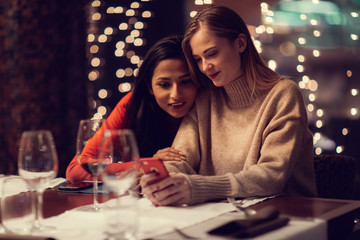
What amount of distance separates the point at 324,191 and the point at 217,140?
0.50 metres

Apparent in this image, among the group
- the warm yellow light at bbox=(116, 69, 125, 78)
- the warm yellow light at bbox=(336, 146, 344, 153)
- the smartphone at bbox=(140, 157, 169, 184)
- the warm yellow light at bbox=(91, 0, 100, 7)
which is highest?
the warm yellow light at bbox=(91, 0, 100, 7)

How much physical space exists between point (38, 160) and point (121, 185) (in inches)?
10.7

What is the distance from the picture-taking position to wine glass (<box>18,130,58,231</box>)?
4.33 feet

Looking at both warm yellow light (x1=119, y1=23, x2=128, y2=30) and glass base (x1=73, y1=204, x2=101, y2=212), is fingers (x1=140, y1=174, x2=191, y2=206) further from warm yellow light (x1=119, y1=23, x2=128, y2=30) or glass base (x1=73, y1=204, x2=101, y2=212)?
warm yellow light (x1=119, y1=23, x2=128, y2=30)

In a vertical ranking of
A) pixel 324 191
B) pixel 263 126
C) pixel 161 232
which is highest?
pixel 263 126

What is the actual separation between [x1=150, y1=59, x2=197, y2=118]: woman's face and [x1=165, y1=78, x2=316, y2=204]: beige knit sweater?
5 cm

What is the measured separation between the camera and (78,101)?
3494 mm

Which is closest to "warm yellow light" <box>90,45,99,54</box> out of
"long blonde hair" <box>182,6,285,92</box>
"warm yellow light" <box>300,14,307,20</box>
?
"warm yellow light" <box>300,14,307,20</box>

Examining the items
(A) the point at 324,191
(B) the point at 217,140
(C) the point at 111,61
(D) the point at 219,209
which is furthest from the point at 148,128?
(C) the point at 111,61

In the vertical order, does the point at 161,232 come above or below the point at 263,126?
below

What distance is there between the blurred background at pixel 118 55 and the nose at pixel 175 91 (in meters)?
1.35

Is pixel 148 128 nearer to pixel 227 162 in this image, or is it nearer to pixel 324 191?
pixel 227 162

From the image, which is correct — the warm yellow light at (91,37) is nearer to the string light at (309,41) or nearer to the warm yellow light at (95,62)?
the warm yellow light at (95,62)

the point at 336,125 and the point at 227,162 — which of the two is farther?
the point at 336,125
